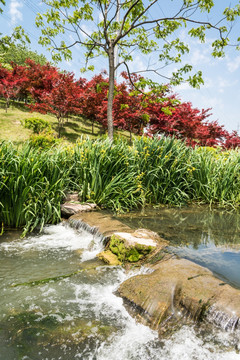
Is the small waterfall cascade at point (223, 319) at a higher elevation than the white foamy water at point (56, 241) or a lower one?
higher

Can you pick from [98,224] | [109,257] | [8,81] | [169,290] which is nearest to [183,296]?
[169,290]

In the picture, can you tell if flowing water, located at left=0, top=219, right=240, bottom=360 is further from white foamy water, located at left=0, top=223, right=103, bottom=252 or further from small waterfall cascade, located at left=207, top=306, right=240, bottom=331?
white foamy water, located at left=0, top=223, right=103, bottom=252

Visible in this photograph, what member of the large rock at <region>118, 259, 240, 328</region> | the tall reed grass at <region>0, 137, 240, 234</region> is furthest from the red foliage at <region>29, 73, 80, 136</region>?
the large rock at <region>118, 259, 240, 328</region>

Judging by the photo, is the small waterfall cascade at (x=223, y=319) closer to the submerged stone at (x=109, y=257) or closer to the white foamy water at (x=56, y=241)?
the submerged stone at (x=109, y=257)

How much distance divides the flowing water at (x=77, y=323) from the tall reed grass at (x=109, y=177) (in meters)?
1.03

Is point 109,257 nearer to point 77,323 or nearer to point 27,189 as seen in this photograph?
point 77,323

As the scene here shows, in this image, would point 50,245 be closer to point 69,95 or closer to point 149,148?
point 149,148

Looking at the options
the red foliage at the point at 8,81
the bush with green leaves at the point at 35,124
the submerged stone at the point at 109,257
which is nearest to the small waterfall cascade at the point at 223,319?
the submerged stone at the point at 109,257

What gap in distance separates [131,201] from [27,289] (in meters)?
2.66

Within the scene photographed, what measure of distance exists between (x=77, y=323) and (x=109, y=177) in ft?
9.77

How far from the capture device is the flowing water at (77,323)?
4.30ft

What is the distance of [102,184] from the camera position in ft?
14.0

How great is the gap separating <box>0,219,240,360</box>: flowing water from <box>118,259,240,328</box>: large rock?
3.4 inches

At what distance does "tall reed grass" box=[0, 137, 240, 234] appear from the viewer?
3209mm
